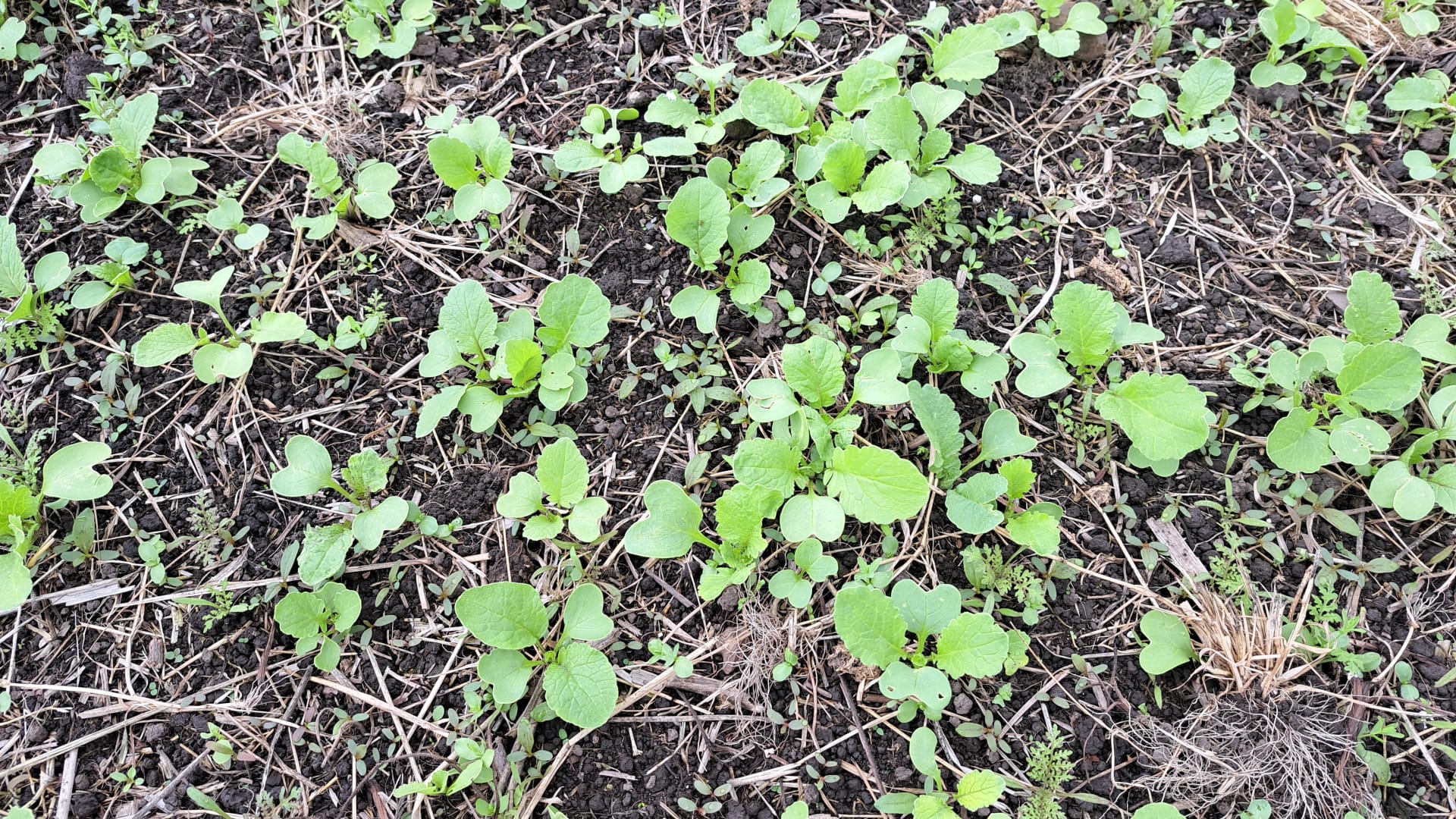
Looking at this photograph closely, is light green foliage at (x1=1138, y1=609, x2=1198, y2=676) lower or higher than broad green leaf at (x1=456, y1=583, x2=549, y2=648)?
lower

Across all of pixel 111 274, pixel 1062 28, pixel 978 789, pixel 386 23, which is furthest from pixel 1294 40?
pixel 111 274

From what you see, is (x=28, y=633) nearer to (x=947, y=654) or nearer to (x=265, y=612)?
(x=265, y=612)

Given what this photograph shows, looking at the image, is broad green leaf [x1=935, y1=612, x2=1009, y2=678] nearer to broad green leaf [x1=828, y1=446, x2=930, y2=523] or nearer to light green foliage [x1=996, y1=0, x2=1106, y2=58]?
broad green leaf [x1=828, y1=446, x2=930, y2=523]

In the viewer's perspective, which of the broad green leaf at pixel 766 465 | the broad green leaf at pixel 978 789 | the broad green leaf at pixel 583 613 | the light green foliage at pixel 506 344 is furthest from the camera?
the light green foliage at pixel 506 344

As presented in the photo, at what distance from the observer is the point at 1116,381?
2.12 metres

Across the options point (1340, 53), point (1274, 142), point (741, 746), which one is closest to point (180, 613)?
point (741, 746)

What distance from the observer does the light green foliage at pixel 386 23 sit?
2.44 metres

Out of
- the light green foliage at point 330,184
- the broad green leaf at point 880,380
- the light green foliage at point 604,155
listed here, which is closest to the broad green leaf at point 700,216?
the light green foliage at point 604,155

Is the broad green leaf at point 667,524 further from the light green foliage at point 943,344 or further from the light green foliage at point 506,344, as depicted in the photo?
the light green foliage at point 943,344

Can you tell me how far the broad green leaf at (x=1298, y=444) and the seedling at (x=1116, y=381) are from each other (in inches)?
5.7

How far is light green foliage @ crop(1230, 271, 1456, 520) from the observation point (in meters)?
1.95

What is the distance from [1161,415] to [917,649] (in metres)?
0.79

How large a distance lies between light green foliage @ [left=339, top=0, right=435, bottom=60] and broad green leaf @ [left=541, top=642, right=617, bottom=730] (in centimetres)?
179

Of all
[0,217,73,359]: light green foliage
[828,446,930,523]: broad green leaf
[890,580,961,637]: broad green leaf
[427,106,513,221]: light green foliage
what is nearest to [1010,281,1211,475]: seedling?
[828,446,930,523]: broad green leaf
